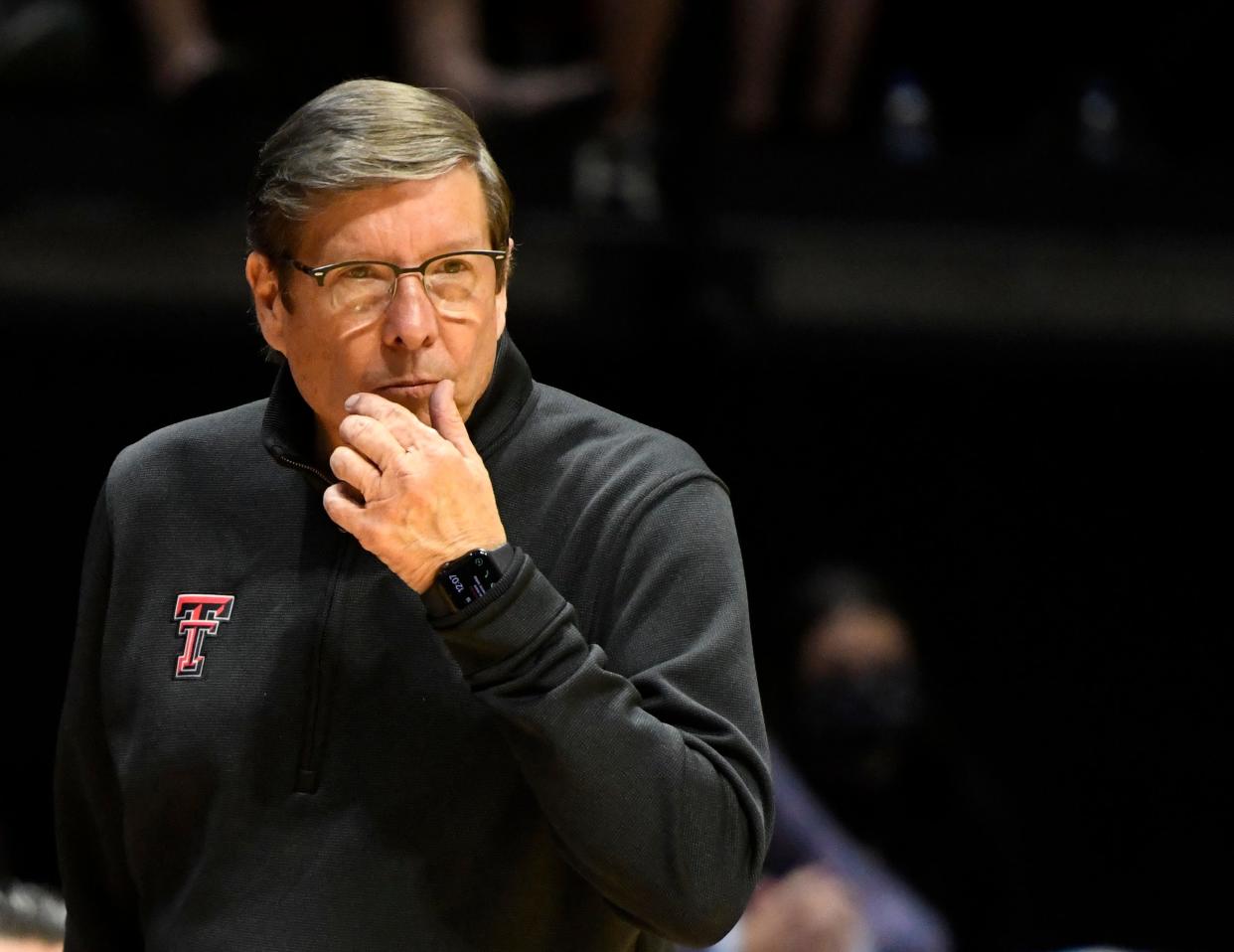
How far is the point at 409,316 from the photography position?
4.74 ft

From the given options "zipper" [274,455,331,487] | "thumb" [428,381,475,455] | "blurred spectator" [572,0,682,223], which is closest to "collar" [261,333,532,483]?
"zipper" [274,455,331,487]

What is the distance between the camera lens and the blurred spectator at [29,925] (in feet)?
6.98

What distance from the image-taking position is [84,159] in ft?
12.5

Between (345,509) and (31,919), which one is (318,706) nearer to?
(345,509)

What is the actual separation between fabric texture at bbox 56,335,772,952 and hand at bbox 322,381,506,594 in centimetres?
6

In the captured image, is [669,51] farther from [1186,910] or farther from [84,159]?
[1186,910]

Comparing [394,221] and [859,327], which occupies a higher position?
[394,221]

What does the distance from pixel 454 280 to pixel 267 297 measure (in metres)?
0.18

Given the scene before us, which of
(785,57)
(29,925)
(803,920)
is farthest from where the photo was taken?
(785,57)

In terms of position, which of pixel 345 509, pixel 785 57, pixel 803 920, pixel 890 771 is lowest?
pixel 890 771

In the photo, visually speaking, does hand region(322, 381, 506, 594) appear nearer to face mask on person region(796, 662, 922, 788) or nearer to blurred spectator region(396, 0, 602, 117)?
face mask on person region(796, 662, 922, 788)

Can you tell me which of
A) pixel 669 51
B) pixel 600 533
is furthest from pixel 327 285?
pixel 669 51

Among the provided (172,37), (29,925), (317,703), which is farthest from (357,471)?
(172,37)

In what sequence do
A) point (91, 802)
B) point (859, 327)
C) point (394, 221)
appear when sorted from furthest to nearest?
point (859, 327) → point (91, 802) → point (394, 221)
